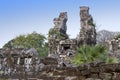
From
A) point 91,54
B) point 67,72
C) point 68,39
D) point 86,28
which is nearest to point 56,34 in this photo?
point 68,39

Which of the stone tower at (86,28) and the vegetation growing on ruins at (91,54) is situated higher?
the stone tower at (86,28)

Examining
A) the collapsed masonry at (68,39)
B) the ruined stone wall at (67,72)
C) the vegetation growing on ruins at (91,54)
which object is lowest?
the ruined stone wall at (67,72)

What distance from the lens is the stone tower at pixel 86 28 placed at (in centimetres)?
4594

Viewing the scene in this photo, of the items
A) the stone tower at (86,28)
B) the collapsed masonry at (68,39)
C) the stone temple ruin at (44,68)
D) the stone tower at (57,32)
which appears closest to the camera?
the stone temple ruin at (44,68)

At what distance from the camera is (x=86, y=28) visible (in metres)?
46.4

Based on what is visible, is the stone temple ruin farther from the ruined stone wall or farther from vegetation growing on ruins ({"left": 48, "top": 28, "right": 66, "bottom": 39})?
vegetation growing on ruins ({"left": 48, "top": 28, "right": 66, "bottom": 39})

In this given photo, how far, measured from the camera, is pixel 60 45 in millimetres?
43906

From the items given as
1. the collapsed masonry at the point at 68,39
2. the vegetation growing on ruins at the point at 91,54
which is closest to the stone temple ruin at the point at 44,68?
the vegetation growing on ruins at the point at 91,54

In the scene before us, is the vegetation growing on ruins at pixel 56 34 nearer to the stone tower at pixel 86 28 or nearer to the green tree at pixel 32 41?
the stone tower at pixel 86 28

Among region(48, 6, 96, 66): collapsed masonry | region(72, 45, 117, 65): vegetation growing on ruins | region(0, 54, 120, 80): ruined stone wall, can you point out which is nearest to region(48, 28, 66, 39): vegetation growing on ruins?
region(48, 6, 96, 66): collapsed masonry

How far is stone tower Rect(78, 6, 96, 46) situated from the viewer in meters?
45.9

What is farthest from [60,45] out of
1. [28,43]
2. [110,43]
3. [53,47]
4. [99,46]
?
[99,46]

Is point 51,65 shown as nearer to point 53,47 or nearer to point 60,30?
point 53,47

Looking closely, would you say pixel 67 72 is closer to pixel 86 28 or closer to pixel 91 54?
pixel 91 54
